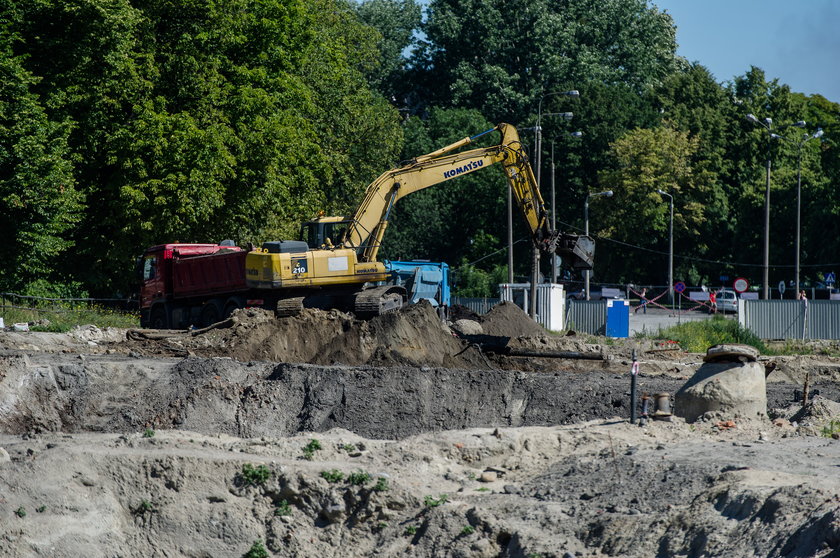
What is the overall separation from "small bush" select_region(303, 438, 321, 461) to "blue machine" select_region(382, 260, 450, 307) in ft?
56.8

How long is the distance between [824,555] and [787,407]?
8127mm

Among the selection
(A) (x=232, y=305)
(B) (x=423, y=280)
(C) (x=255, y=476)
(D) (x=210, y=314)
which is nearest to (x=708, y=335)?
(B) (x=423, y=280)

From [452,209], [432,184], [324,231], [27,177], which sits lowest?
[324,231]

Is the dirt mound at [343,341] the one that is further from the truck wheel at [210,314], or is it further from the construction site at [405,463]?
the construction site at [405,463]

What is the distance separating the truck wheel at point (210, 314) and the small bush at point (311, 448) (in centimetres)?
1415

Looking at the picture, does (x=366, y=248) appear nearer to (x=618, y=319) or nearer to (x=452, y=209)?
(x=618, y=319)

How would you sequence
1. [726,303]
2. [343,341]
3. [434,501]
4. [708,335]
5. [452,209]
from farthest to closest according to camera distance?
[452,209] → [726,303] → [708,335] → [343,341] → [434,501]

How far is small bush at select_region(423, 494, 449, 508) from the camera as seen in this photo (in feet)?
38.9

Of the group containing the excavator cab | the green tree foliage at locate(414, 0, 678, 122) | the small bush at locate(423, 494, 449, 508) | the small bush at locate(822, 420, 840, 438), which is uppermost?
the green tree foliage at locate(414, 0, 678, 122)

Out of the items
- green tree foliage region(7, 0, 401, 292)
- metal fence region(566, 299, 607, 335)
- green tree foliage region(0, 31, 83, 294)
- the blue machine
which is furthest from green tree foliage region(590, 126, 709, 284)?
green tree foliage region(0, 31, 83, 294)

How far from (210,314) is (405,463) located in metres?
15.4

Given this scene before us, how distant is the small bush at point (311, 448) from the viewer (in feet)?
43.4

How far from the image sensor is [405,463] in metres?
13.2

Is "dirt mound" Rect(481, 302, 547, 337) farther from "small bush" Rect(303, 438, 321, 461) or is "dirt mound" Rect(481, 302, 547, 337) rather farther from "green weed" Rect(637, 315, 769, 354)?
"small bush" Rect(303, 438, 321, 461)
